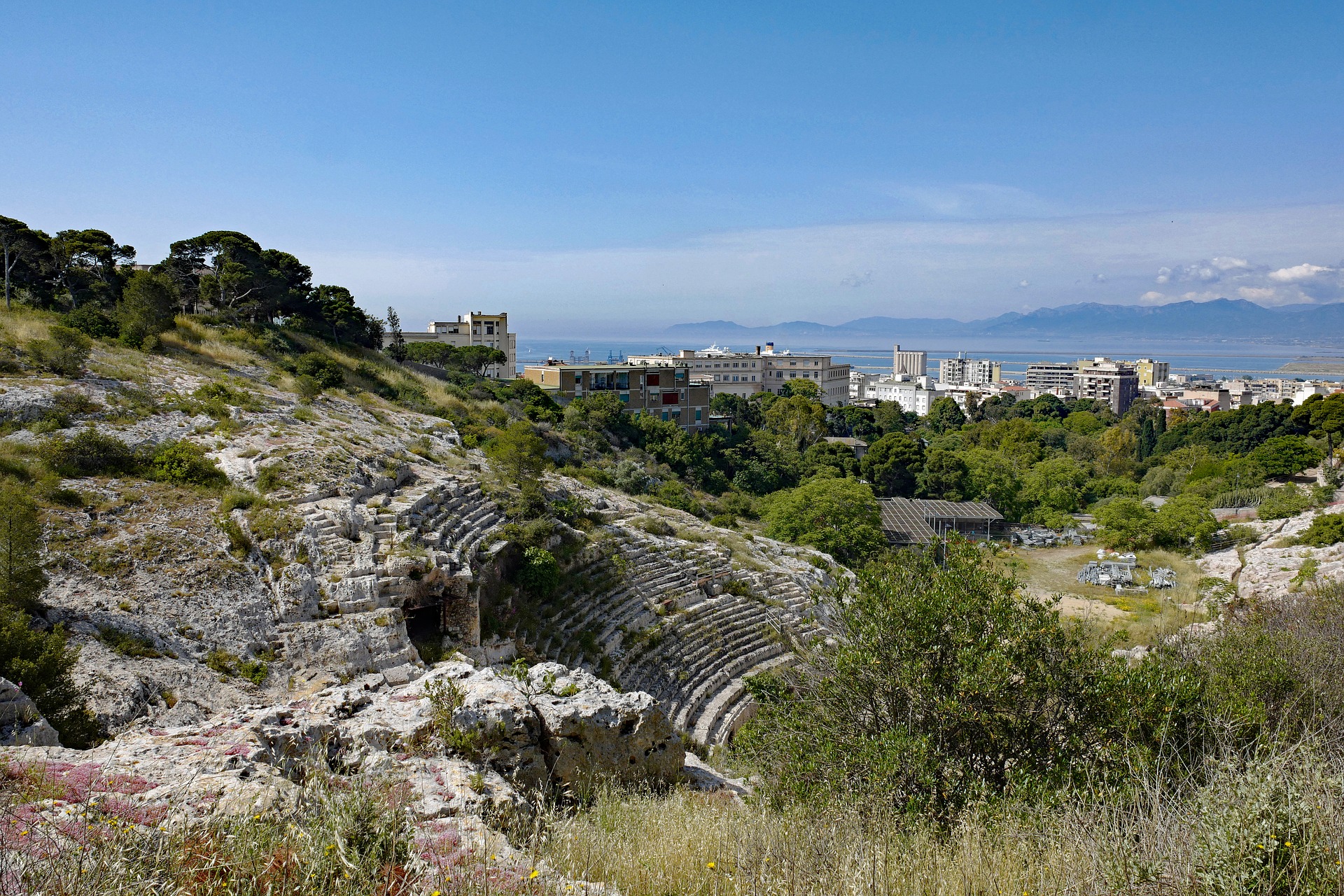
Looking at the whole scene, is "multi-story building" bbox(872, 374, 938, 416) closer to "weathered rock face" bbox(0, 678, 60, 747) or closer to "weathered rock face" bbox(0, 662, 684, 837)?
"weathered rock face" bbox(0, 662, 684, 837)

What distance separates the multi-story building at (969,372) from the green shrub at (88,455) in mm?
161483

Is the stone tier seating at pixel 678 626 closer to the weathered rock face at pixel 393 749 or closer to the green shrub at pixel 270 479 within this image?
the green shrub at pixel 270 479

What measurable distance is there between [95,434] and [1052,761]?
1650cm

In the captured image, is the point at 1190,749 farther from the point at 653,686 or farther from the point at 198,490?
the point at 198,490

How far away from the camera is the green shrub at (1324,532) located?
2731cm

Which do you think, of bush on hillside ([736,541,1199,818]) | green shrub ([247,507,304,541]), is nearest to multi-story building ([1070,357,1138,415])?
bush on hillside ([736,541,1199,818])

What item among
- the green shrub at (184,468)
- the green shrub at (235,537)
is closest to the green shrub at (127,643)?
the green shrub at (235,537)

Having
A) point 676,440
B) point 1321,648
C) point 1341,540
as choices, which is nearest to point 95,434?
point 1321,648

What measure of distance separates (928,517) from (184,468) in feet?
107

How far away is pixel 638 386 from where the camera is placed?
52656 millimetres

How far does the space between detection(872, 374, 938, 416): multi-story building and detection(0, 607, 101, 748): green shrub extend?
331 ft

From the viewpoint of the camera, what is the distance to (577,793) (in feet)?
24.5

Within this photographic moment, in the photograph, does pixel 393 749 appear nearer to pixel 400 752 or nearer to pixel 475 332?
pixel 400 752

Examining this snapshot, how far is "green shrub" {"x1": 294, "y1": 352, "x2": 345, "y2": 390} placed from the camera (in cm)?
2555
